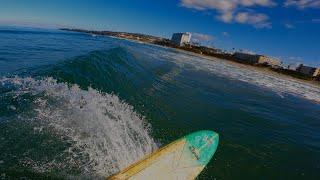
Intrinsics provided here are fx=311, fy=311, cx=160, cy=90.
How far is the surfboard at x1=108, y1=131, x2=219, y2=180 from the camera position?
674cm

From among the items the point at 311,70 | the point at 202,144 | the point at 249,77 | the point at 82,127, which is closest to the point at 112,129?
the point at 82,127

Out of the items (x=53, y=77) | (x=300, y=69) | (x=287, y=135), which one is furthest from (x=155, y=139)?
(x=300, y=69)

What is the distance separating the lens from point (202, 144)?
8.85 metres

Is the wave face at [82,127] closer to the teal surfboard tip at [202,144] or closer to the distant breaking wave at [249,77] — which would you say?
the teal surfboard tip at [202,144]

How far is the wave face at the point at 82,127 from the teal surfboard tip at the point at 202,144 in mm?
1735

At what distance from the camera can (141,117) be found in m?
13.6

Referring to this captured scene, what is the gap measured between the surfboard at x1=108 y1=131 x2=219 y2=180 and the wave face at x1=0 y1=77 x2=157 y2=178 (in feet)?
4.71

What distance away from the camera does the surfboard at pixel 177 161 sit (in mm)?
6742

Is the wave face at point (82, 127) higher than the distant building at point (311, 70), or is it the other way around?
the wave face at point (82, 127)

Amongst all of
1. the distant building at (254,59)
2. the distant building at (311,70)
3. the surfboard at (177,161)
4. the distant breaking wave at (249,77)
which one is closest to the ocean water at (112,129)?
the surfboard at (177,161)

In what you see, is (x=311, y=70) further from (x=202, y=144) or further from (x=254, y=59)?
(x=202, y=144)

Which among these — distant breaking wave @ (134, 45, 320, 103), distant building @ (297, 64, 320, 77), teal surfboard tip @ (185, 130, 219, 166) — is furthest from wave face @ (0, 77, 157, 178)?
distant building @ (297, 64, 320, 77)

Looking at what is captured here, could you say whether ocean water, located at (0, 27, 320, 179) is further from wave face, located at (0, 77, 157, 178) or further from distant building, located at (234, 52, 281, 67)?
distant building, located at (234, 52, 281, 67)

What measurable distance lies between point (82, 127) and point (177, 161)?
11.7ft
